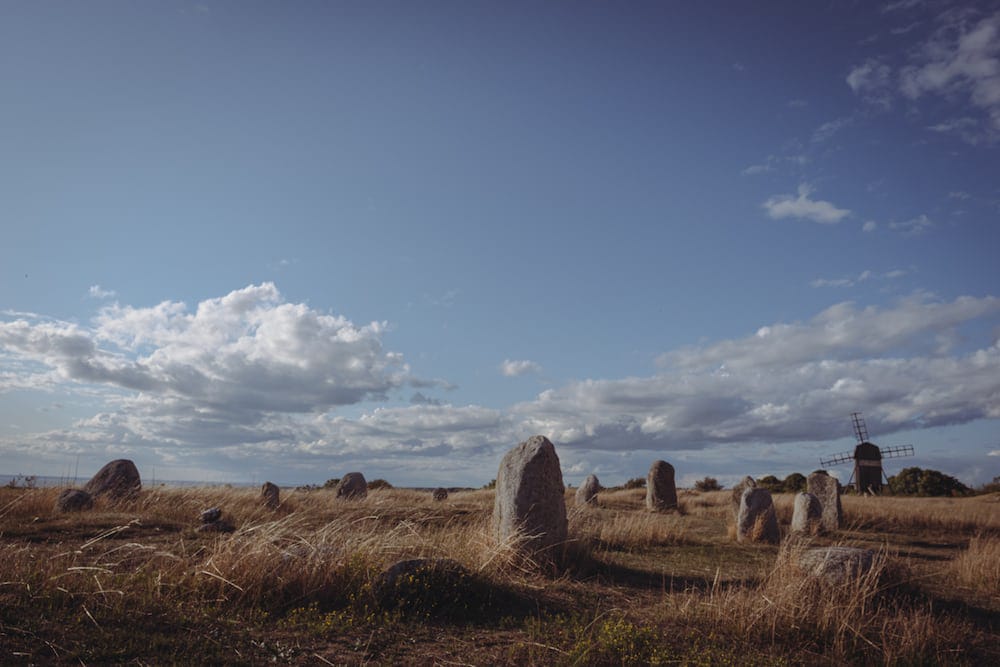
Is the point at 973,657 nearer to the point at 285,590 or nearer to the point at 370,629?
the point at 370,629

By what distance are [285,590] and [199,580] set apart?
101 cm

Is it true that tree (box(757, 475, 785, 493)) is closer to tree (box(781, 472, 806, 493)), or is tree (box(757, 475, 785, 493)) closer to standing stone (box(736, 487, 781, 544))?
tree (box(781, 472, 806, 493))

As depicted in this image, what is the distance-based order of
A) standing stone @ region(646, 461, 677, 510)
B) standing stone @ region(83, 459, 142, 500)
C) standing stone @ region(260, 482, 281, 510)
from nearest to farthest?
standing stone @ region(83, 459, 142, 500), standing stone @ region(260, 482, 281, 510), standing stone @ region(646, 461, 677, 510)

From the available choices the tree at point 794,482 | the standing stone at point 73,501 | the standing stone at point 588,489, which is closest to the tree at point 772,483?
the tree at point 794,482

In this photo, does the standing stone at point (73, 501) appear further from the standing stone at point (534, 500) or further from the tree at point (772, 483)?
the tree at point (772, 483)

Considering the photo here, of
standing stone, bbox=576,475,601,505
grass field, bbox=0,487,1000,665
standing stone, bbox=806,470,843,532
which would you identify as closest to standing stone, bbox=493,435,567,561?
grass field, bbox=0,487,1000,665

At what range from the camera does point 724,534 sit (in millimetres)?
17781

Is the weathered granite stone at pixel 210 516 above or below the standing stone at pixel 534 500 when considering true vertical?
below

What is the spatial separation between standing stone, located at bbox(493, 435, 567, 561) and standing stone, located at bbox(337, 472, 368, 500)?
13.5 m

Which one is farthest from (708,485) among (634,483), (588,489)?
(588,489)

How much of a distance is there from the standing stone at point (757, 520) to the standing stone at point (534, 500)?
761 cm

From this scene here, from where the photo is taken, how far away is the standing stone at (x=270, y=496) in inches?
745

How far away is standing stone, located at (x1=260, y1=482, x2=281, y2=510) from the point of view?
18.9 m

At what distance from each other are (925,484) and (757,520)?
32.5m
